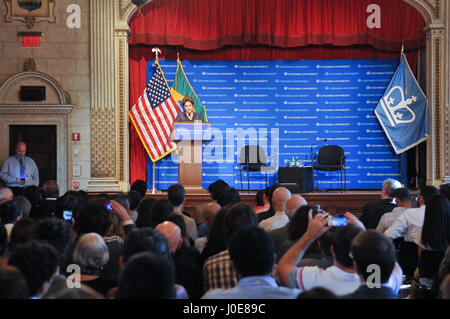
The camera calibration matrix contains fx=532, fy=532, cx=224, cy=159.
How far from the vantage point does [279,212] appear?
14.6 feet

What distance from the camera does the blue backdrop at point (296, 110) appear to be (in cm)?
1123

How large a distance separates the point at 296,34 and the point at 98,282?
9.07 m

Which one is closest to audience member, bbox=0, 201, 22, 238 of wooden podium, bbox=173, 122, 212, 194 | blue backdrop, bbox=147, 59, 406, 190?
wooden podium, bbox=173, 122, 212, 194

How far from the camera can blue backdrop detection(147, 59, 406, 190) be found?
442 inches

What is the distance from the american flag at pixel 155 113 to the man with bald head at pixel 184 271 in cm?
748

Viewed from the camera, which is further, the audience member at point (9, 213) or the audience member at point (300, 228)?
the audience member at point (9, 213)

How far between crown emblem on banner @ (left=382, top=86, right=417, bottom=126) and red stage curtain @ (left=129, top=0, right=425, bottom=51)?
0.95 metres

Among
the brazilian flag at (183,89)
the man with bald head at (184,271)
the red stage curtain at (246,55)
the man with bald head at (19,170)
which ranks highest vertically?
the red stage curtain at (246,55)

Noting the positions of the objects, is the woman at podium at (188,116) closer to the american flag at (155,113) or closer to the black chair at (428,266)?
the american flag at (155,113)

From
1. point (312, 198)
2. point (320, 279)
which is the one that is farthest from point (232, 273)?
point (312, 198)

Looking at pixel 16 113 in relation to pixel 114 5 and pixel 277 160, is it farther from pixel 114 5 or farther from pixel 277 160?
pixel 277 160

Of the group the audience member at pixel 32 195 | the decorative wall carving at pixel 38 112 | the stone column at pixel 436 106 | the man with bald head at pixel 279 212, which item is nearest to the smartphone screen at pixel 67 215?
the audience member at pixel 32 195

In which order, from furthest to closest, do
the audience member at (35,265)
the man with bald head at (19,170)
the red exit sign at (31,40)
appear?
the red exit sign at (31,40), the man with bald head at (19,170), the audience member at (35,265)

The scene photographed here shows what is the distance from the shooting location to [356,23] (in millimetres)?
10953
